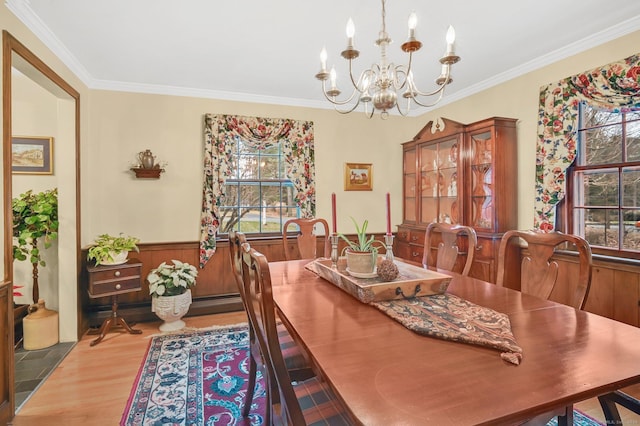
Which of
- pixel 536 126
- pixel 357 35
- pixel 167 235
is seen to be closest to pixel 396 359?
pixel 357 35

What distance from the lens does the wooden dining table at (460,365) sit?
2.33 feet

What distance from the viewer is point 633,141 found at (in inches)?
93.8

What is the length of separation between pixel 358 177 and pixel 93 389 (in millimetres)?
3301

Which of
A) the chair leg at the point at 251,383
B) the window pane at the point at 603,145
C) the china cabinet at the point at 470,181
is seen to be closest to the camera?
the chair leg at the point at 251,383

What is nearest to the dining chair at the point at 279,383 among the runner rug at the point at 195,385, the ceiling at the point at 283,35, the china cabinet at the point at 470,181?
the runner rug at the point at 195,385

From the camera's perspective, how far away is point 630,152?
94.4 inches

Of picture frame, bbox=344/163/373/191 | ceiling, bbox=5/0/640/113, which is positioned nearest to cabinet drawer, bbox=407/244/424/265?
picture frame, bbox=344/163/373/191

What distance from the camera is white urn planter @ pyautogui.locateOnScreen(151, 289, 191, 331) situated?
3.08 metres

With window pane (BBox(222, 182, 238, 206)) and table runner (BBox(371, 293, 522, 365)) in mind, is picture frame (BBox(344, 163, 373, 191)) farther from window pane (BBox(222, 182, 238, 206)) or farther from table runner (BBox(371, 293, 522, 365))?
table runner (BBox(371, 293, 522, 365))

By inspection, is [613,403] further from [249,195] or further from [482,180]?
[249,195]

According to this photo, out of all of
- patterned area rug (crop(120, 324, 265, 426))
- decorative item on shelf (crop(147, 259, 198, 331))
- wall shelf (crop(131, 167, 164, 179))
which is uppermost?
wall shelf (crop(131, 167, 164, 179))

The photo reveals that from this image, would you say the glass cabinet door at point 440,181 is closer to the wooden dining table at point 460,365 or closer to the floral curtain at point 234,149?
the floral curtain at point 234,149

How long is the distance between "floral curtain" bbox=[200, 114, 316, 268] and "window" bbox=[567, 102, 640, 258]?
2555mm

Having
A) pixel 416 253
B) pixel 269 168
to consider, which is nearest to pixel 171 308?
pixel 269 168
